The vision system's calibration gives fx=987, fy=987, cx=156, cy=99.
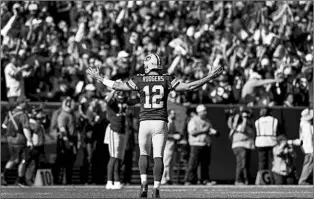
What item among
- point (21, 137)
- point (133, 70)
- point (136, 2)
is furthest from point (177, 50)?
point (21, 137)

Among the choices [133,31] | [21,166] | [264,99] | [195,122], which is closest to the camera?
[21,166]

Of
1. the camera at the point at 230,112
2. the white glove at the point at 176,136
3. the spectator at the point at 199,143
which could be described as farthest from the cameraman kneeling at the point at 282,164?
the white glove at the point at 176,136

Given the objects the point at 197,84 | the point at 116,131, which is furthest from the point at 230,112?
the point at 197,84

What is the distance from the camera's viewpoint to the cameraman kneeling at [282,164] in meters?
25.5

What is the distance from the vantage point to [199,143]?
25156 millimetres

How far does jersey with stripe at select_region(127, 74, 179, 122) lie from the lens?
15.9 metres

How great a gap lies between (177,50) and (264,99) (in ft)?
9.53

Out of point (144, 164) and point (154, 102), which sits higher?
point (154, 102)

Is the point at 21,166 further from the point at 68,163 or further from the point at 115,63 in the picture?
the point at 115,63

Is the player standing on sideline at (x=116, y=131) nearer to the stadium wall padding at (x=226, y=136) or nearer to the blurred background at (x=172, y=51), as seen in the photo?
the blurred background at (x=172, y=51)

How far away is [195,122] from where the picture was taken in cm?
2505

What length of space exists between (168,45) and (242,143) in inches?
187

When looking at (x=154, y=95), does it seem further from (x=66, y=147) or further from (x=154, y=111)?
(x=66, y=147)

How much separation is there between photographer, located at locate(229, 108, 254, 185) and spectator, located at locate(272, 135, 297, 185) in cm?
71
